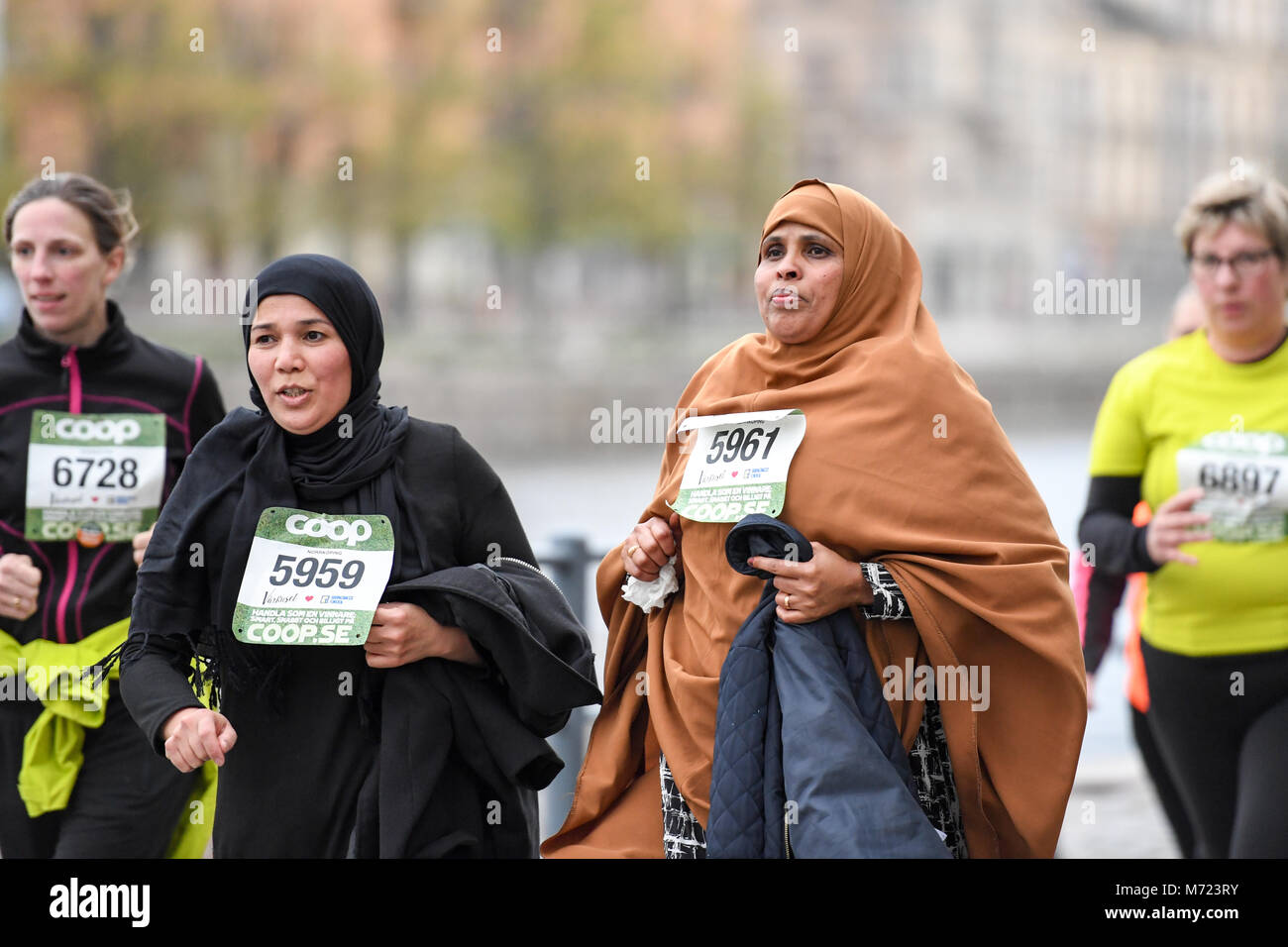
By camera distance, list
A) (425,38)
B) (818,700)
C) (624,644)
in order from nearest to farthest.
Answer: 1. (818,700)
2. (624,644)
3. (425,38)

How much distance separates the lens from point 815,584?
3520mm

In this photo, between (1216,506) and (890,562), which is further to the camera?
(1216,506)

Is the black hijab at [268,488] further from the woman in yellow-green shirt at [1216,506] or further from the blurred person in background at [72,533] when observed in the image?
the woman in yellow-green shirt at [1216,506]

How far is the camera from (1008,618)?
3650 millimetres

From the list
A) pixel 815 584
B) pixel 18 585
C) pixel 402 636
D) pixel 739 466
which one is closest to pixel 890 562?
pixel 815 584

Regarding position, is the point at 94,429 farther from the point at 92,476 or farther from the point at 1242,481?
the point at 1242,481

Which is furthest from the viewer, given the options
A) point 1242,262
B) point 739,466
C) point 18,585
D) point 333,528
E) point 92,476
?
point 1242,262

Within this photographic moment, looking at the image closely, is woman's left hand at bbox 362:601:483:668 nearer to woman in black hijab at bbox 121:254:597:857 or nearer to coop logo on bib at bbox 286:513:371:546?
woman in black hijab at bbox 121:254:597:857

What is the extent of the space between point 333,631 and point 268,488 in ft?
1.23

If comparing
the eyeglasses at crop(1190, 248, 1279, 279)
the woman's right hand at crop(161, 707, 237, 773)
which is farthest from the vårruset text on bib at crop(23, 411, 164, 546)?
the eyeglasses at crop(1190, 248, 1279, 279)

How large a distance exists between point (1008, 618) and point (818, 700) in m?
0.50

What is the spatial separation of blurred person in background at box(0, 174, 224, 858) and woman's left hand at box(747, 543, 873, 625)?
5.93 feet

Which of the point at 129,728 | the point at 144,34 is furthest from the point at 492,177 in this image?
the point at 129,728
